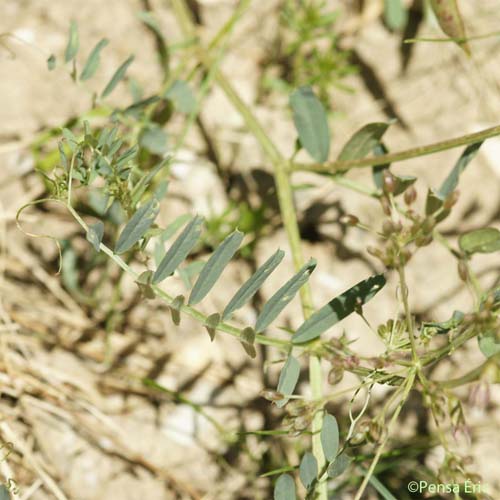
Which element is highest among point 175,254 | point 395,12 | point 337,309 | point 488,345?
point 395,12

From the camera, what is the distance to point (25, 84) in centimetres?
246

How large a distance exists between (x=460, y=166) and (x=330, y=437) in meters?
0.72

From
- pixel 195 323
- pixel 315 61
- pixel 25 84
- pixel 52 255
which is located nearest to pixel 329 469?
pixel 195 323

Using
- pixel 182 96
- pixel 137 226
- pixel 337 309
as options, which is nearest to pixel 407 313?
pixel 337 309

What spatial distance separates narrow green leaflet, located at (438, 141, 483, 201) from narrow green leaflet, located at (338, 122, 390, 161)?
200mm

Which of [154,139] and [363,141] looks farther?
[154,139]

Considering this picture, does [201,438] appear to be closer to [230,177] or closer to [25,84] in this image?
[230,177]

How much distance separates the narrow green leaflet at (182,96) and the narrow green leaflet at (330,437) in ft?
3.75

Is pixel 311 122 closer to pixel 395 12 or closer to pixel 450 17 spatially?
pixel 450 17

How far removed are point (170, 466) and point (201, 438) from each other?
12 cm

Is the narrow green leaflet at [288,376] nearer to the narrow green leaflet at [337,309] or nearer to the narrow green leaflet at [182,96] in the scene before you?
the narrow green leaflet at [337,309]

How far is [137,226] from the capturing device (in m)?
1.39

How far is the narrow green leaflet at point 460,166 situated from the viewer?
1.69 metres

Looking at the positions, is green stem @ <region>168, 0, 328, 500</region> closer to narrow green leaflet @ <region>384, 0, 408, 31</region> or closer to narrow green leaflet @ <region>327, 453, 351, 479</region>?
narrow green leaflet @ <region>327, 453, 351, 479</region>
